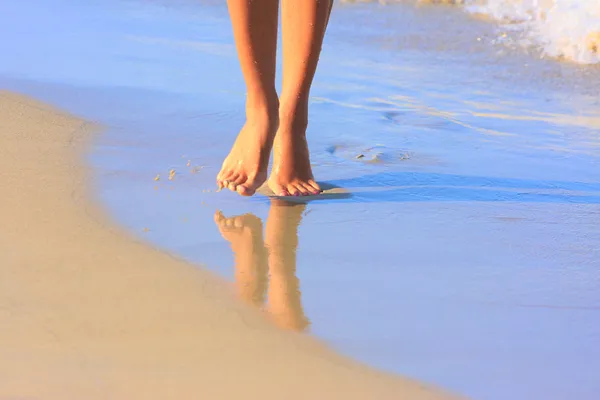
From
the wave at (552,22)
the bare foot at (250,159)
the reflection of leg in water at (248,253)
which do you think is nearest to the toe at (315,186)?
the bare foot at (250,159)

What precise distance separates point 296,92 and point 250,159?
23 centimetres

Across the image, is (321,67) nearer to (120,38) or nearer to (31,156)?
(120,38)

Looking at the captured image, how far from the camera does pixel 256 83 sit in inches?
98.0

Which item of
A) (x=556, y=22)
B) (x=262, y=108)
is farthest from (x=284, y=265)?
(x=556, y=22)

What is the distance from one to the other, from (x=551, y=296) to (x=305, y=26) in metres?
1.04

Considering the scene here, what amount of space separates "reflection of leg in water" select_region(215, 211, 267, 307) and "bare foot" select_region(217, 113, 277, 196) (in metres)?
0.14

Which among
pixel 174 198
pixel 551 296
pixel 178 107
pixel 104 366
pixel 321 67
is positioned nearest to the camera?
pixel 104 366

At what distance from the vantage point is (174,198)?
227cm

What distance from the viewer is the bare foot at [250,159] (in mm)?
2320

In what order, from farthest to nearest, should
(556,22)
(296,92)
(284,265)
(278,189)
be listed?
1. (556,22)
2. (296,92)
3. (278,189)
4. (284,265)

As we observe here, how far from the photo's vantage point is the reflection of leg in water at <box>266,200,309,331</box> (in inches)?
62.9

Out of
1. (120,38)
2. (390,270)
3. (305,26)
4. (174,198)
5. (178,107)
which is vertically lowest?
(120,38)

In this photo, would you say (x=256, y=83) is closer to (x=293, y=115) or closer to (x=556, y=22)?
(x=293, y=115)

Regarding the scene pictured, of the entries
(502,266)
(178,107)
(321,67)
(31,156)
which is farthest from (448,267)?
(321,67)
